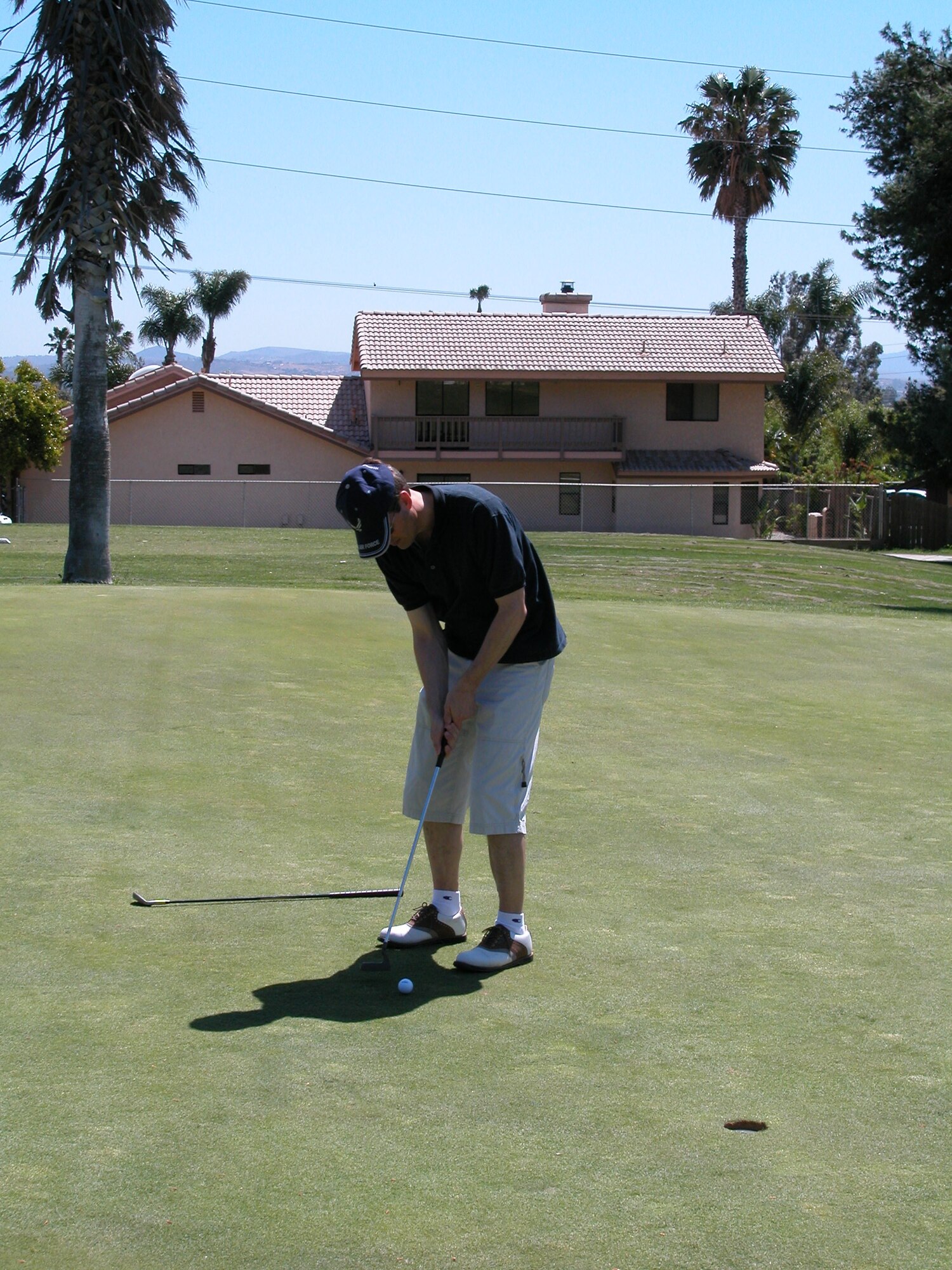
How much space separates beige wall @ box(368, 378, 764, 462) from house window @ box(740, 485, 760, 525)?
4.61 metres

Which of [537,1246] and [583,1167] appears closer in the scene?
[537,1246]

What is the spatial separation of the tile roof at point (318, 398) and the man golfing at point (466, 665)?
42.9 m

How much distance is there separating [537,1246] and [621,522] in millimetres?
41233

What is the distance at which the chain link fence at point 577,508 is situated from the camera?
4122cm

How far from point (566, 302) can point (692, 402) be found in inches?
403

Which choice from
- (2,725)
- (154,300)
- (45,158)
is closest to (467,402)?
(45,158)

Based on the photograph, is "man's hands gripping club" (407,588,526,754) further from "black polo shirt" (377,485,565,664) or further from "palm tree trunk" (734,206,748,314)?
"palm tree trunk" (734,206,748,314)

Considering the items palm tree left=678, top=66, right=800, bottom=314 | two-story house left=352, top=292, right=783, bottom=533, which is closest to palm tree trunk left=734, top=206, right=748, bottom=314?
palm tree left=678, top=66, right=800, bottom=314

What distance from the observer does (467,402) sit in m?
48.8

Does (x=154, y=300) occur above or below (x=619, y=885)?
above

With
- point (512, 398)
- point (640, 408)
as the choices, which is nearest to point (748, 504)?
point (640, 408)

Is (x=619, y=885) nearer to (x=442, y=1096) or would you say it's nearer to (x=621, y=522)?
(x=442, y=1096)

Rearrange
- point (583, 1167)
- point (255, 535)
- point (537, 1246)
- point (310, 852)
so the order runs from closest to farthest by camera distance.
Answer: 1. point (537, 1246)
2. point (583, 1167)
3. point (310, 852)
4. point (255, 535)

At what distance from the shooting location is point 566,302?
57719mm
